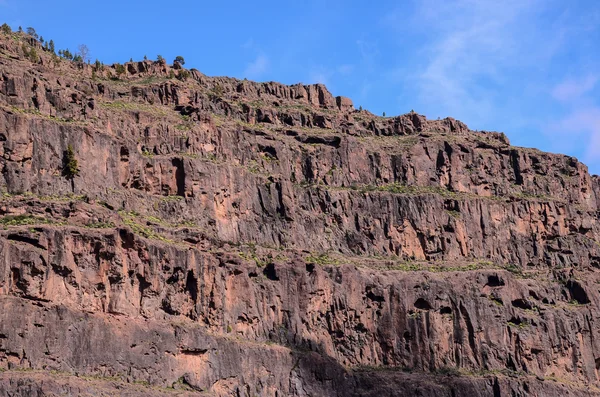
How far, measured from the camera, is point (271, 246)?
137 metres

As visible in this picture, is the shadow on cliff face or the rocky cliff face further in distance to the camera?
the shadow on cliff face

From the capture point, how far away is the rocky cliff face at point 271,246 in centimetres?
11275

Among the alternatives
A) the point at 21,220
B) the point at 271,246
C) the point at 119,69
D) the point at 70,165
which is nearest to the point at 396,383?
the point at 271,246

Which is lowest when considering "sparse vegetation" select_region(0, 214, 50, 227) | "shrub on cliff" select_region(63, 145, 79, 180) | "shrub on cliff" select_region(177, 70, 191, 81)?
"sparse vegetation" select_region(0, 214, 50, 227)

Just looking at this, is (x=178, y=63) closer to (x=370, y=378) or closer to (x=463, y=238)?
(x=463, y=238)

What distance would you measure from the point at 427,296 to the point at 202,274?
2652cm

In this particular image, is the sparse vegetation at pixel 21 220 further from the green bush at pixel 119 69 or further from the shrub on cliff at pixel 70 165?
the green bush at pixel 119 69

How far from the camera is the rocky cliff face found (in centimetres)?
11275

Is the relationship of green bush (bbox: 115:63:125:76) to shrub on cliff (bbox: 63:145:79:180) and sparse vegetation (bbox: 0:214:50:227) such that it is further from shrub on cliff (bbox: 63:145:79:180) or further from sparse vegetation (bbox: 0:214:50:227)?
sparse vegetation (bbox: 0:214:50:227)

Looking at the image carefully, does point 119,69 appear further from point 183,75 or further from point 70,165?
point 70,165

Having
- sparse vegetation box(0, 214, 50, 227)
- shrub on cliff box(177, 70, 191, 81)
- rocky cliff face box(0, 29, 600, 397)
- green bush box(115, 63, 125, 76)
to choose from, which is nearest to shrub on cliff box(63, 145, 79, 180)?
rocky cliff face box(0, 29, 600, 397)

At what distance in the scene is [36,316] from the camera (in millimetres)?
107188

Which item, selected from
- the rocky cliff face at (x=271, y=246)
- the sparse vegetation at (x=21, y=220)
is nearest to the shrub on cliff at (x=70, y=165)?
the rocky cliff face at (x=271, y=246)

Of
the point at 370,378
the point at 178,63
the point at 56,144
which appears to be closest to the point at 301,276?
the point at 370,378
